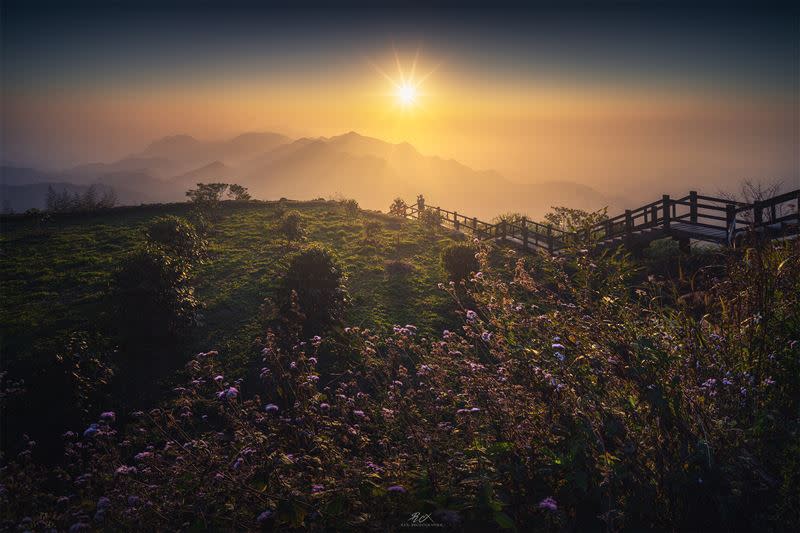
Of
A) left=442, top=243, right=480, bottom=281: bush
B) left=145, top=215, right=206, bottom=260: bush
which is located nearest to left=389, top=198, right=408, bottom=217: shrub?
left=145, top=215, right=206, bottom=260: bush

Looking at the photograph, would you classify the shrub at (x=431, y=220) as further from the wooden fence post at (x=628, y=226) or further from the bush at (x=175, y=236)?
the bush at (x=175, y=236)

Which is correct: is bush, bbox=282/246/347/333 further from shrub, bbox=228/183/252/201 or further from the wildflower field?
shrub, bbox=228/183/252/201

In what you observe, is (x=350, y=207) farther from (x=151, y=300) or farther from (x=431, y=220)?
(x=151, y=300)

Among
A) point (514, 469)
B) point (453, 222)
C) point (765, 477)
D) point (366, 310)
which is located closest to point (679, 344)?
point (765, 477)

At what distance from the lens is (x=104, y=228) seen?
23.2 metres

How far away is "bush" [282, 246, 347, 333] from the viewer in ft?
37.8

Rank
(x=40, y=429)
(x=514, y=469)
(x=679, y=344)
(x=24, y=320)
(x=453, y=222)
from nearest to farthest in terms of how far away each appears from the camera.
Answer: (x=514, y=469) < (x=679, y=344) < (x=40, y=429) < (x=24, y=320) < (x=453, y=222)

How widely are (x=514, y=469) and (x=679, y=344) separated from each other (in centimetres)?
247

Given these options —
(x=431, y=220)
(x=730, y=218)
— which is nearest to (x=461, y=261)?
(x=730, y=218)

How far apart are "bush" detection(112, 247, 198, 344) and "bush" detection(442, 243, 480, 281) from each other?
7.72m

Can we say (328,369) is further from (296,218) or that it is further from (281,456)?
(296,218)

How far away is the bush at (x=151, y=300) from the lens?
10773mm

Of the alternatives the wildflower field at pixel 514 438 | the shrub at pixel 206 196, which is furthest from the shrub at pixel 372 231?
the wildflower field at pixel 514 438

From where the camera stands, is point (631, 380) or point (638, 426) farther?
point (631, 380)
